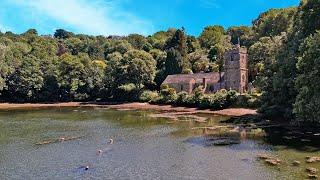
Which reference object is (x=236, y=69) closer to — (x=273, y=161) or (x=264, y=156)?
(x=264, y=156)

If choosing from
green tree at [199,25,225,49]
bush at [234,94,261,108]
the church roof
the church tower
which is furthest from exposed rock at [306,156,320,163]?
green tree at [199,25,225,49]

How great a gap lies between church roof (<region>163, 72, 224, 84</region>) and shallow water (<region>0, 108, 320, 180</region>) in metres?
42.8

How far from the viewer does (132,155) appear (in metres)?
46.8

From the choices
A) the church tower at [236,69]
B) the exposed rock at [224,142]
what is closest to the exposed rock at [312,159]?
the exposed rock at [224,142]

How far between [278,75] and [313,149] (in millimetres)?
22348

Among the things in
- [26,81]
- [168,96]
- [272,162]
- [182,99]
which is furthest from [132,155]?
[26,81]

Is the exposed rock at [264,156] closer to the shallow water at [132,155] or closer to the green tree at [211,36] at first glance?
the shallow water at [132,155]

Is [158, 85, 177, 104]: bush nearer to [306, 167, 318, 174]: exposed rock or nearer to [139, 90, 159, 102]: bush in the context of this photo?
[139, 90, 159, 102]: bush

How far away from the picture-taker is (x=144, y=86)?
12275 centimetres

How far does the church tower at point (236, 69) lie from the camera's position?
105125 mm

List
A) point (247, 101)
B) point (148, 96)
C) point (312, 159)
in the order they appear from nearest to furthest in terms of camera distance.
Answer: point (312, 159), point (247, 101), point (148, 96)

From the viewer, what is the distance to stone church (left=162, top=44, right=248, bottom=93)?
105m

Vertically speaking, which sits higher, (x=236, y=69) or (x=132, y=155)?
(x=236, y=69)

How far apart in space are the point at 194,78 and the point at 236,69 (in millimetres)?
13876
